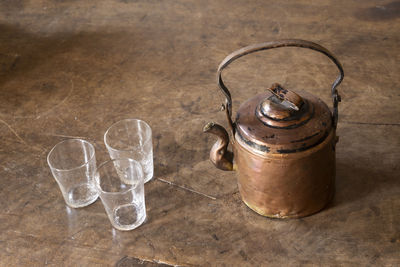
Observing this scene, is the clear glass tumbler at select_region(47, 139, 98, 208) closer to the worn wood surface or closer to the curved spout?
the worn wood surface

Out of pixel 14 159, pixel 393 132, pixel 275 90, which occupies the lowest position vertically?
pixel 14 159

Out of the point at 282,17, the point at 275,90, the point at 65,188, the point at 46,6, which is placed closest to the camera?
the point at 275,90

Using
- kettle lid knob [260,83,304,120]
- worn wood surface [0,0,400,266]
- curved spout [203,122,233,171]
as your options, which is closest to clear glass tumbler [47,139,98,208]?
worn wood surface [0,0,400,266]

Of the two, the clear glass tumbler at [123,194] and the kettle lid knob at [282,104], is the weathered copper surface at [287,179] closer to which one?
the kettle lid knob at [282,104]

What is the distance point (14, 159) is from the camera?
121 cm

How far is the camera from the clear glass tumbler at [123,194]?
1.02 meters

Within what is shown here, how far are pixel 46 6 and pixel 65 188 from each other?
3.11ft

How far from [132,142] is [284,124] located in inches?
16.4

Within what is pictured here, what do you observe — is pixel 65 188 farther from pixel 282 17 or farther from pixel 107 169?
pixel 282 17

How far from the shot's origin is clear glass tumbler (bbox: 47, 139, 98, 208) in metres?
1.09

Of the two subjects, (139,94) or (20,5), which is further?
(20,5)

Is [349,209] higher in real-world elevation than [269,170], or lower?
lower

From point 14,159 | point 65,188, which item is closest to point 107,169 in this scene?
point 65,188

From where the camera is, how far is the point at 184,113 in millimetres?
1314
